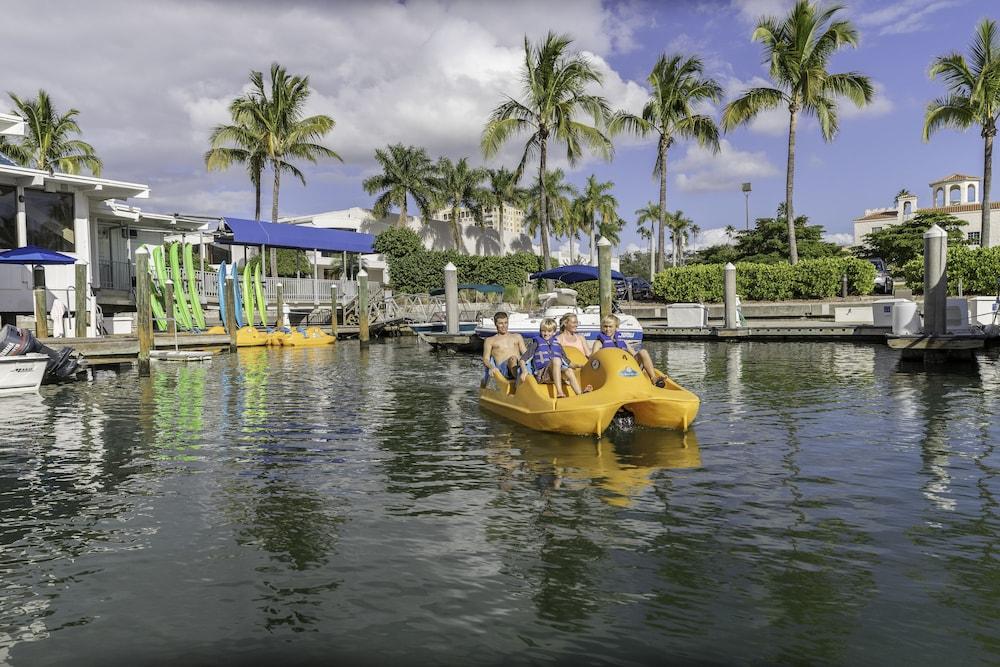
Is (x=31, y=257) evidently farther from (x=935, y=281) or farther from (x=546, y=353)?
(x=935, y=281)

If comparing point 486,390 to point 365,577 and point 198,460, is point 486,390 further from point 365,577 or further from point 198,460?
point 365,577

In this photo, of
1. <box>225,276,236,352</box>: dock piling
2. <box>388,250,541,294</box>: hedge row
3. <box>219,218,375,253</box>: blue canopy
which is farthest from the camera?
<box>388,250,541,294</box>: hedge row

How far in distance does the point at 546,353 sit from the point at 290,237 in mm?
27566

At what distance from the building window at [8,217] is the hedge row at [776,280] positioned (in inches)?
1084

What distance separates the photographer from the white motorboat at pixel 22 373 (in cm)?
1495

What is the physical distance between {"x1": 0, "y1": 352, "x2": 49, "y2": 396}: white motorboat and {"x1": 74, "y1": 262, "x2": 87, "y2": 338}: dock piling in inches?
243

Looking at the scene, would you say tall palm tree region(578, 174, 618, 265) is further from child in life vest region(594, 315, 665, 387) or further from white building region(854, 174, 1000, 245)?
child in life vest region(594, 315, 665, 387)

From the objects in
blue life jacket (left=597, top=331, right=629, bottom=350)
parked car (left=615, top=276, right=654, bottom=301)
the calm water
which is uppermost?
parked car (left=615, top=276, right=654, bottom=301)

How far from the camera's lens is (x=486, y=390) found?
39.6 feet

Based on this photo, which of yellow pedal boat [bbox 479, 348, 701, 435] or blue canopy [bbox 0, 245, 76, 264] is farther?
blue canopy [bbox 0, 245, 76, 264]

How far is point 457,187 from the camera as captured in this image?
2458 inches

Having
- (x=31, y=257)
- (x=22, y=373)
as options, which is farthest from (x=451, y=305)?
(x=22, y=373)

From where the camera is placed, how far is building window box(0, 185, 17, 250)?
23438mm

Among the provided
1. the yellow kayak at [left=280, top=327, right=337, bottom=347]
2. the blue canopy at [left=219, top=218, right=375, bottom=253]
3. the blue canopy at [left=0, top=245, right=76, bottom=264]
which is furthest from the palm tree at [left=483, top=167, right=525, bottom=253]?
the blue canopy at [left=0, top=245, right=76, bottom=264]
